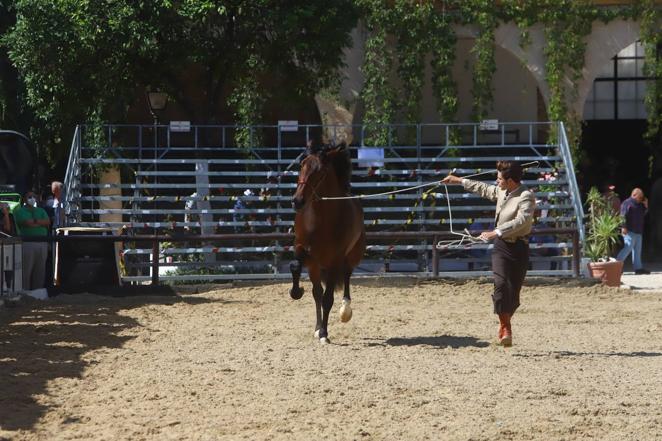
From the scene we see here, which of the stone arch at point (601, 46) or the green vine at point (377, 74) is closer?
the green vine at point (377, 74)

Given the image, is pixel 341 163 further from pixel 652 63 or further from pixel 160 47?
pixel 652 63

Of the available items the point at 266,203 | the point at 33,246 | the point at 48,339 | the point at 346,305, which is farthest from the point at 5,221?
the point at 266,203

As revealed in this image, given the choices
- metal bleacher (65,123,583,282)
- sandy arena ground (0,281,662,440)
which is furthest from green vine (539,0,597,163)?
sandy arena ground (0,281,662,440)

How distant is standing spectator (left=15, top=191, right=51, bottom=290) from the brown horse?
600 cm

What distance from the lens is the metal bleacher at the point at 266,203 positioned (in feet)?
72.0

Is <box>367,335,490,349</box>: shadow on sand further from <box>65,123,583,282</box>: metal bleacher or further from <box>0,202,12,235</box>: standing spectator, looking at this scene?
<box>65,123,583,282</box>: metal bleacher

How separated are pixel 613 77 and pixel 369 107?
6.76 metres

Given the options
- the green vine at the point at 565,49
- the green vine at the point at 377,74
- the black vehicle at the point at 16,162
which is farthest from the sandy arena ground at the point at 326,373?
the green vine at the point at 565,49

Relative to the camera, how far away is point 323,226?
12.7m

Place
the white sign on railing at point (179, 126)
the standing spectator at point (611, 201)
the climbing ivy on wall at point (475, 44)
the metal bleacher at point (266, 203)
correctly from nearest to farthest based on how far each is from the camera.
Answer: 1. the metal bleacher at point (266, 203)
2. the standing spectator at point (611, 201)
3. the white sign on railing at point (179, 126)
4. the climbing ivy on wall at point (475, 44)

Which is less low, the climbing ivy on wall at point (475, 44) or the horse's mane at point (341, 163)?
the climbing ivy on wall at point (475, 44)

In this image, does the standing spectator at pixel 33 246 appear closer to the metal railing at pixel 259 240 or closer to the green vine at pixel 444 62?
the metal railing at pixel 259 240

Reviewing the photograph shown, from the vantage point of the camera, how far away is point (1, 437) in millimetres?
7570

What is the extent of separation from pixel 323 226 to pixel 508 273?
2.11m
